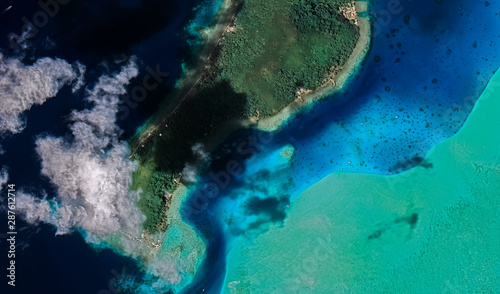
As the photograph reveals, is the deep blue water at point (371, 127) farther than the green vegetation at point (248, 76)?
Yes

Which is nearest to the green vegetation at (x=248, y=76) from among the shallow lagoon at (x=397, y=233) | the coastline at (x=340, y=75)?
the coastline at (x=340, y=75)

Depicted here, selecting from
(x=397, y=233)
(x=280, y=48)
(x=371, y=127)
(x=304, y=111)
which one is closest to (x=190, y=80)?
(x=280, y=48)

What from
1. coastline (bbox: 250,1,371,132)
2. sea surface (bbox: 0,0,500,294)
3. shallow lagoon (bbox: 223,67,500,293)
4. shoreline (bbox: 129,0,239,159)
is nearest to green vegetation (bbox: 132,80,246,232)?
shoreline (bbox: 129,0,239,159)

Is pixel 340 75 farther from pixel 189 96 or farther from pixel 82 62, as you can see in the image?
pixel 82 62

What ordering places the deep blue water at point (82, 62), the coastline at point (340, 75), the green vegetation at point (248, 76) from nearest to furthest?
the deep blue water at point (82, 62) < the green vegetation at point (248, 76) < the coastline at point (340, 75)

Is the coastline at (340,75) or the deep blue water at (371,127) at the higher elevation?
the coastline at (340,75)

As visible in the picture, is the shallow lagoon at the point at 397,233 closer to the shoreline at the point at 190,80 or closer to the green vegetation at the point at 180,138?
the green vegetation at the point at 180,138

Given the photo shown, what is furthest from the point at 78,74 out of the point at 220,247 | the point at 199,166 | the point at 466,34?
the point at 466,34

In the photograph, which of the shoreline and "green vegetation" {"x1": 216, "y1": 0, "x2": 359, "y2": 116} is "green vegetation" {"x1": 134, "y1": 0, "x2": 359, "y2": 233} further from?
the shoreline
